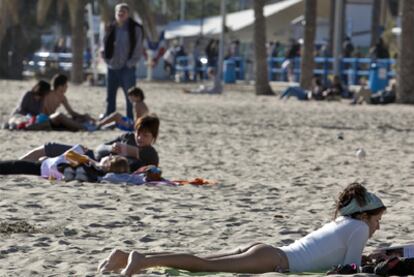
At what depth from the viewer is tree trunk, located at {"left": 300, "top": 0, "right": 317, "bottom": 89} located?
31719mm

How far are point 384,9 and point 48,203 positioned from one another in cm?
4558

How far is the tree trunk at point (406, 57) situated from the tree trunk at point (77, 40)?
14.2 meters

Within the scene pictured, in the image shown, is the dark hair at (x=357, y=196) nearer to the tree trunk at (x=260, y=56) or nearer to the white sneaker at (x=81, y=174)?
the white sneaker at (x=81, y=174)

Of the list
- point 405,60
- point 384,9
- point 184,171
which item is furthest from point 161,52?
point 184,171

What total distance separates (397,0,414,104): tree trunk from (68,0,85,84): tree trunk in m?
14.2

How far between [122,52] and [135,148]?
7.14m

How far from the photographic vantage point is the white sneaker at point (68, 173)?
423 inches

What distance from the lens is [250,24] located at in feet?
155

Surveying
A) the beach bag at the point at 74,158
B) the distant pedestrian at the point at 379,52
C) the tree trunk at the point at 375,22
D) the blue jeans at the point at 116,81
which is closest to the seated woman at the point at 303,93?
the distant pedestrian at the point at 379,52

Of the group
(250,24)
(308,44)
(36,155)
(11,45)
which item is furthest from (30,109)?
(250,24)

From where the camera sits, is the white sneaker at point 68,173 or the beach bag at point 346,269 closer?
the beach bag at point 346,269

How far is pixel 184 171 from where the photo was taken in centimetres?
1235

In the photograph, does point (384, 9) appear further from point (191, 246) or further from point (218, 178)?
point (191, 246)

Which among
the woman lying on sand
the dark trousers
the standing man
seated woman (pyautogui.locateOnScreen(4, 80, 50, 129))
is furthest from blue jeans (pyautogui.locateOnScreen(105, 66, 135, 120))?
the woman lying on sand
